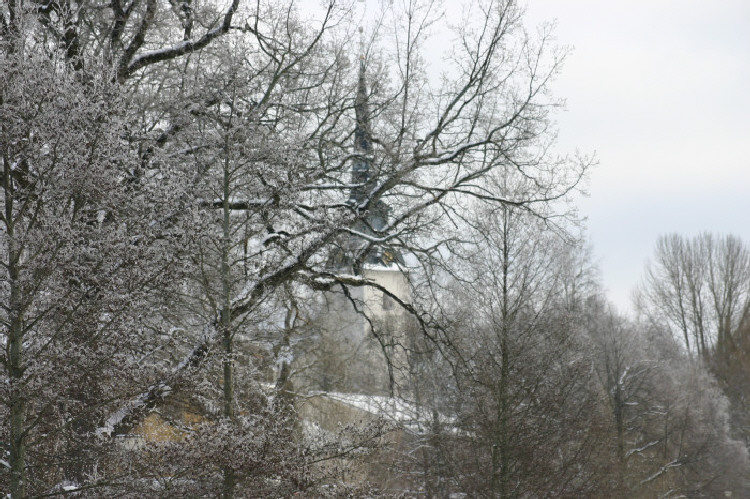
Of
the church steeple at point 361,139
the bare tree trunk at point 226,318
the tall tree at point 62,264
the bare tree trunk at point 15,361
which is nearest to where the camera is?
the bare tree trunk at point 15,361

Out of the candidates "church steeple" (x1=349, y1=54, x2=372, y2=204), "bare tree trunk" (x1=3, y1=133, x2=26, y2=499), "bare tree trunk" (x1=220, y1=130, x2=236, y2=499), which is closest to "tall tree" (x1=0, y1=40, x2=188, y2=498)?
"bare tree trunk" (x1=3, y1=133, x2=26, y2=499)

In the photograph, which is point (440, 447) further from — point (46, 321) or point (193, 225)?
point (46, 321)

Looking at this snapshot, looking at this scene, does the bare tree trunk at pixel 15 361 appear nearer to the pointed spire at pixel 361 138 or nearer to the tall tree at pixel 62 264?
the tall tree at pixel 62 264

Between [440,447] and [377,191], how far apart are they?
618 cm

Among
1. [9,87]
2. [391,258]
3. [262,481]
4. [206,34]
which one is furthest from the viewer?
[391,258]

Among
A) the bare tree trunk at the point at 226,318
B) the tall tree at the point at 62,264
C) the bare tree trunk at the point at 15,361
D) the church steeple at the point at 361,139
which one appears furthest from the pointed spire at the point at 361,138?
the bare tree trunk at the point at 15,361

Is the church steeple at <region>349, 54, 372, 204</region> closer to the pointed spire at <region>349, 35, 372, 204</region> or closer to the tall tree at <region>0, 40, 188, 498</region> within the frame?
the pointed spire at <region>349, 35, 372, 204</region>

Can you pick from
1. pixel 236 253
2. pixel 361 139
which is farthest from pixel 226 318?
pixel 361 139

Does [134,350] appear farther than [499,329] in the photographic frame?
No

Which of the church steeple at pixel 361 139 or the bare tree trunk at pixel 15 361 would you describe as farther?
the church steeple at pixel 361 139

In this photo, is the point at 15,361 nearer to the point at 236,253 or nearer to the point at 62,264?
the point at 62,264

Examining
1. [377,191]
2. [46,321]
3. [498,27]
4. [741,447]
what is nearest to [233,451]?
[46,321]

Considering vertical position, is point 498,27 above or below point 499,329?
above

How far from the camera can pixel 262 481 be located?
7332 millimetres
